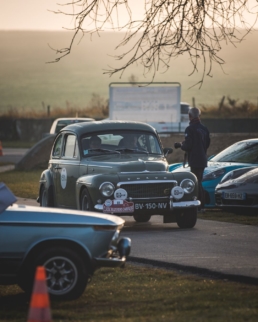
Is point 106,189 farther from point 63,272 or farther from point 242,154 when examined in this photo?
point 242,154

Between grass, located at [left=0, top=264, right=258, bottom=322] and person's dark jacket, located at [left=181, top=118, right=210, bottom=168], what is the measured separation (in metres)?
6.54

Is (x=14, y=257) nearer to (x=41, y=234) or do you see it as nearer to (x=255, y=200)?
(x=41, y=234)

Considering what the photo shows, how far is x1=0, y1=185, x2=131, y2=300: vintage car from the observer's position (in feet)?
26.7

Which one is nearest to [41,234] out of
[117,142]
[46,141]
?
[117,142]

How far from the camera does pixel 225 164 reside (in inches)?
703

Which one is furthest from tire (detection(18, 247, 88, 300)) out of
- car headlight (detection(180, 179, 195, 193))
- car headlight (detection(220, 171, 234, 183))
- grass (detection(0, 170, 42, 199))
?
grass (detection(0, 170, 42, 199))

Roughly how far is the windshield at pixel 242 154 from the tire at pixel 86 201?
4.86 m

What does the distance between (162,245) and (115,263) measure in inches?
146

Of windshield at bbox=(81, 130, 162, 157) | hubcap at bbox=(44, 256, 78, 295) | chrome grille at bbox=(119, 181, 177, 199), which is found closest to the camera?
hubcap at bbox=(44, 256, 78, 295)

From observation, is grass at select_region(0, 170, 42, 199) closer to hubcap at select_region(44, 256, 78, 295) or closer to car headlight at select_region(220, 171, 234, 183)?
car headlight at select_region(220, 171, 234, 183)

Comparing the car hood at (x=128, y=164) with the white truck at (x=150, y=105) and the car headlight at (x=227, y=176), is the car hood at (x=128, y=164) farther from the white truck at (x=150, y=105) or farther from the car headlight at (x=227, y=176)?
the white truck at (x=150, y=105)

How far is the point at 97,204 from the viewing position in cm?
1346

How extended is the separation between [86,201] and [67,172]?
139cm

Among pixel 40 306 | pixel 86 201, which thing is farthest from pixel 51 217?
pixel 86 201
